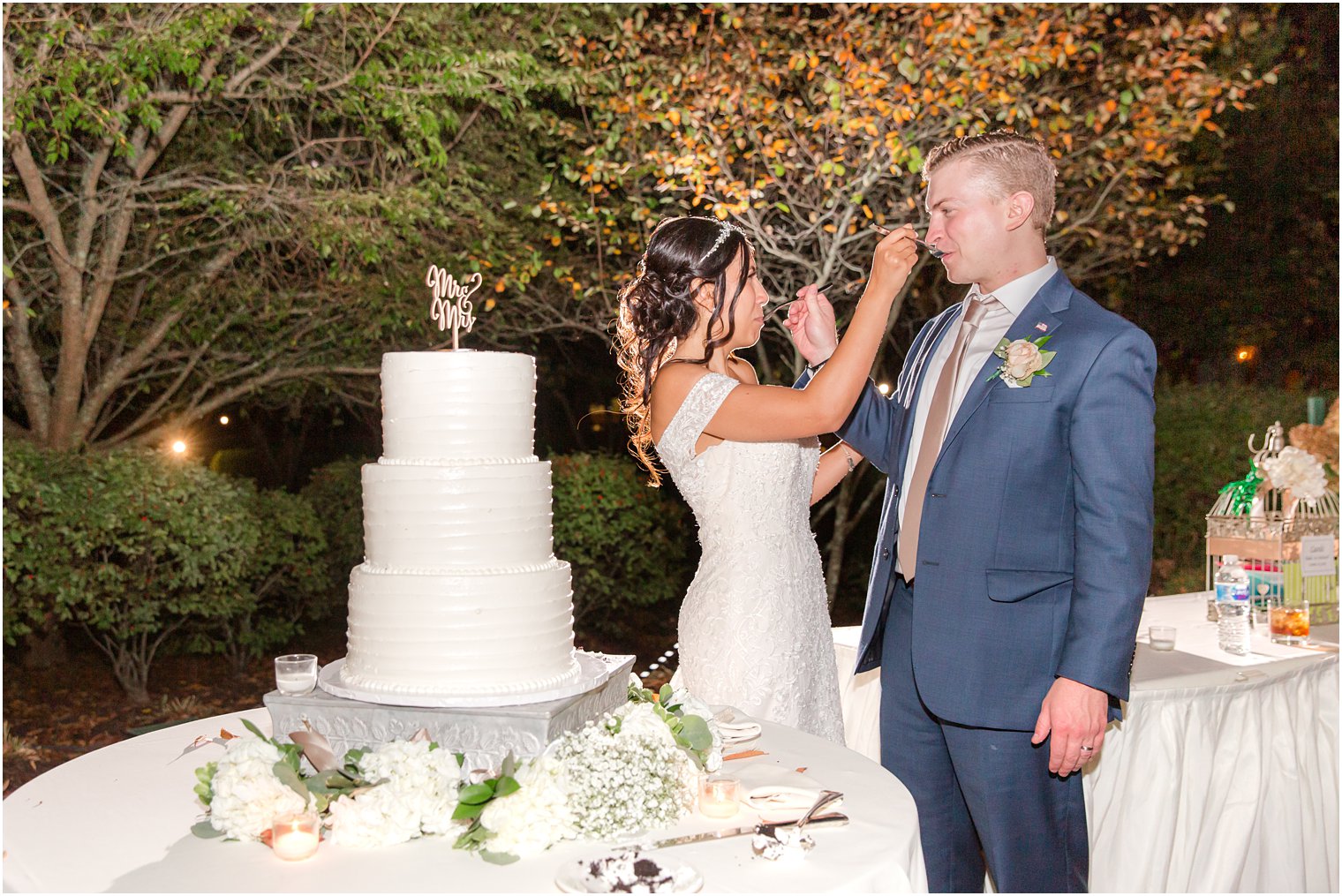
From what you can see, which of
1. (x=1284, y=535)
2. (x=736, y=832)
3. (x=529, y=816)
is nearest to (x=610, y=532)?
(x=1284, y=535)

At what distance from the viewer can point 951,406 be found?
290cm

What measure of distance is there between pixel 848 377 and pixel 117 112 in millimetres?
4237

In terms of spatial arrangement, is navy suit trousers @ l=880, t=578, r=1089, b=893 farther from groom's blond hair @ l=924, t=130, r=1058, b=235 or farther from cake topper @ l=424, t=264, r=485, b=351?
cake topper @ l=424, t=264, r=485, b=351

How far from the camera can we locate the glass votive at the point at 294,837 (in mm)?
1896

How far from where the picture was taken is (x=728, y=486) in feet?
10.5

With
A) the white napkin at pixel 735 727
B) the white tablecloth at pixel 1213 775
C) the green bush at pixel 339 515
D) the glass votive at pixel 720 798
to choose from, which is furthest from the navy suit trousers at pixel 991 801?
the green bush at pixel 339 515

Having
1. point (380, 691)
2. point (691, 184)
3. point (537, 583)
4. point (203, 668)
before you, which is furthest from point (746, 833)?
point (203, 668)

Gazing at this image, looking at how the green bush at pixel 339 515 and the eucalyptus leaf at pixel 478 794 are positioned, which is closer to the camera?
the eucalyptus leaf at pixel 478 794

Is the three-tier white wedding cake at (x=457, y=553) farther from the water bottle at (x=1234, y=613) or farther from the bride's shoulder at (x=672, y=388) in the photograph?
the water bottle at (x=1234, y=613)

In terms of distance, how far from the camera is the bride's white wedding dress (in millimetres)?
3160

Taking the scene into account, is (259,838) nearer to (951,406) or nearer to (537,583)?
(537,583)

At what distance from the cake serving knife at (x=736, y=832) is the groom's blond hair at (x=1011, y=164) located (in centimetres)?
160

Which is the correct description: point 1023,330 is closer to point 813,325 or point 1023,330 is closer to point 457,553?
point 813,325

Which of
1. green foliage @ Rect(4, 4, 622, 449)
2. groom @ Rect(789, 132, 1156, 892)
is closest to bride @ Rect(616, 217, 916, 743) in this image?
groom @ Rect(789, 132, 1156, 892)
